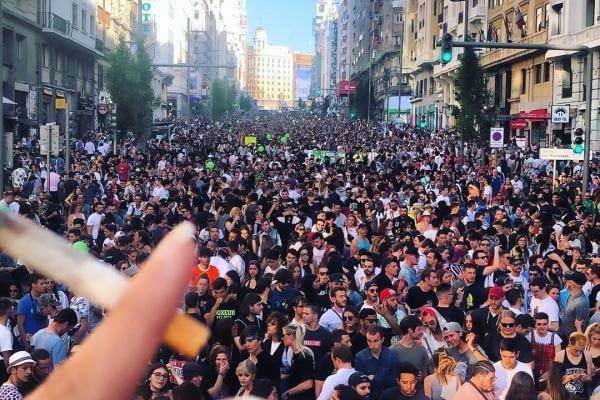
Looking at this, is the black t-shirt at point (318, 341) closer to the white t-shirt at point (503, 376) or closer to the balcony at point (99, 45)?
the white t-shirt at point (503, 376)

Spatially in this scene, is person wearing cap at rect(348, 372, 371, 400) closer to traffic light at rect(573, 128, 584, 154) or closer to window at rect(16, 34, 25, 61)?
traffic light at rect(573, 128, 584, 154)

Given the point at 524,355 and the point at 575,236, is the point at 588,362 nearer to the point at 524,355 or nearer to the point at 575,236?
the point at 524,355

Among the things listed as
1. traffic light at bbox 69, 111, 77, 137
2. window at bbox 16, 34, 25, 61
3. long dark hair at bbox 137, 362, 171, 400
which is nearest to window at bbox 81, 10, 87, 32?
traffic light at bbox 69, 111, 77, 137

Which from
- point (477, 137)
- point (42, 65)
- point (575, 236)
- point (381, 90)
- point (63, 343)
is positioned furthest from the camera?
point (381, 90)

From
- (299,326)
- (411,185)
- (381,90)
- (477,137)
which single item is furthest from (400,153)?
(381,90)

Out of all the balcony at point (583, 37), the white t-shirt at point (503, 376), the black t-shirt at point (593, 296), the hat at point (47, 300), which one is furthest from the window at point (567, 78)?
the hat at point (47, 300)

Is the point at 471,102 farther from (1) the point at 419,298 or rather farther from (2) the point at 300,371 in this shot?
(2) the point at 300,371
